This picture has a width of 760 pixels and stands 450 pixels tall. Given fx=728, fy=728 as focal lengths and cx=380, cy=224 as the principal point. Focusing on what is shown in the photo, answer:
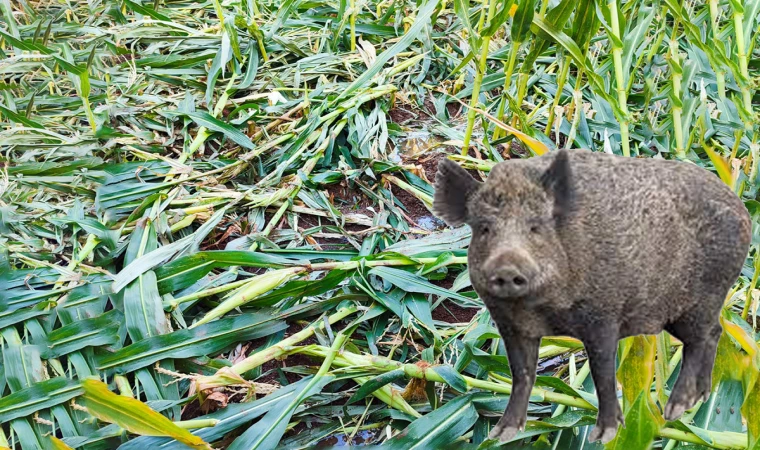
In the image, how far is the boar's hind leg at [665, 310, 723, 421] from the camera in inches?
28.0

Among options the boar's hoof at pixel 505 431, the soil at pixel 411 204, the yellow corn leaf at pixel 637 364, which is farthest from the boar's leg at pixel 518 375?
the soil at pixel 411 204

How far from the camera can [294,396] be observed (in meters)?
2.44

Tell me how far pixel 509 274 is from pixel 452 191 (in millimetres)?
109

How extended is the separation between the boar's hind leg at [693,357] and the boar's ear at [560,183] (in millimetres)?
174

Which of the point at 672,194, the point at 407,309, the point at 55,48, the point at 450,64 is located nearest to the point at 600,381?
the point at 672,194

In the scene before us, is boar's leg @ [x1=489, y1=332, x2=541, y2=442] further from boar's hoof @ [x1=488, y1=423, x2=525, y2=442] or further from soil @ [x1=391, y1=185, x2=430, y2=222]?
soil @ [x1=391, y1=185, x2=430, y2=222]

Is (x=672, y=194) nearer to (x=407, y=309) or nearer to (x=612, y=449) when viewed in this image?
(x=612, y=449)

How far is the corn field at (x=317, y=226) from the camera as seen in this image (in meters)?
1.97

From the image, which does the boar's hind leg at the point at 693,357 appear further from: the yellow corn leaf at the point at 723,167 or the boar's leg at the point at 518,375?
the yellow corn leaf at the point at 723,167

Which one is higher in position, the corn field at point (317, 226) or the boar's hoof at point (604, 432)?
the boar's hoof at point (604, 432)

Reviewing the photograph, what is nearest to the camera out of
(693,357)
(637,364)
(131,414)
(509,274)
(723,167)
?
(509,274)

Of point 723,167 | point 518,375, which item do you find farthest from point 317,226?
point 518,375

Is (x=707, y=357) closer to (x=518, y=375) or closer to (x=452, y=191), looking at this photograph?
(x=518, y=375)

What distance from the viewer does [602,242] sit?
26.3 inches
